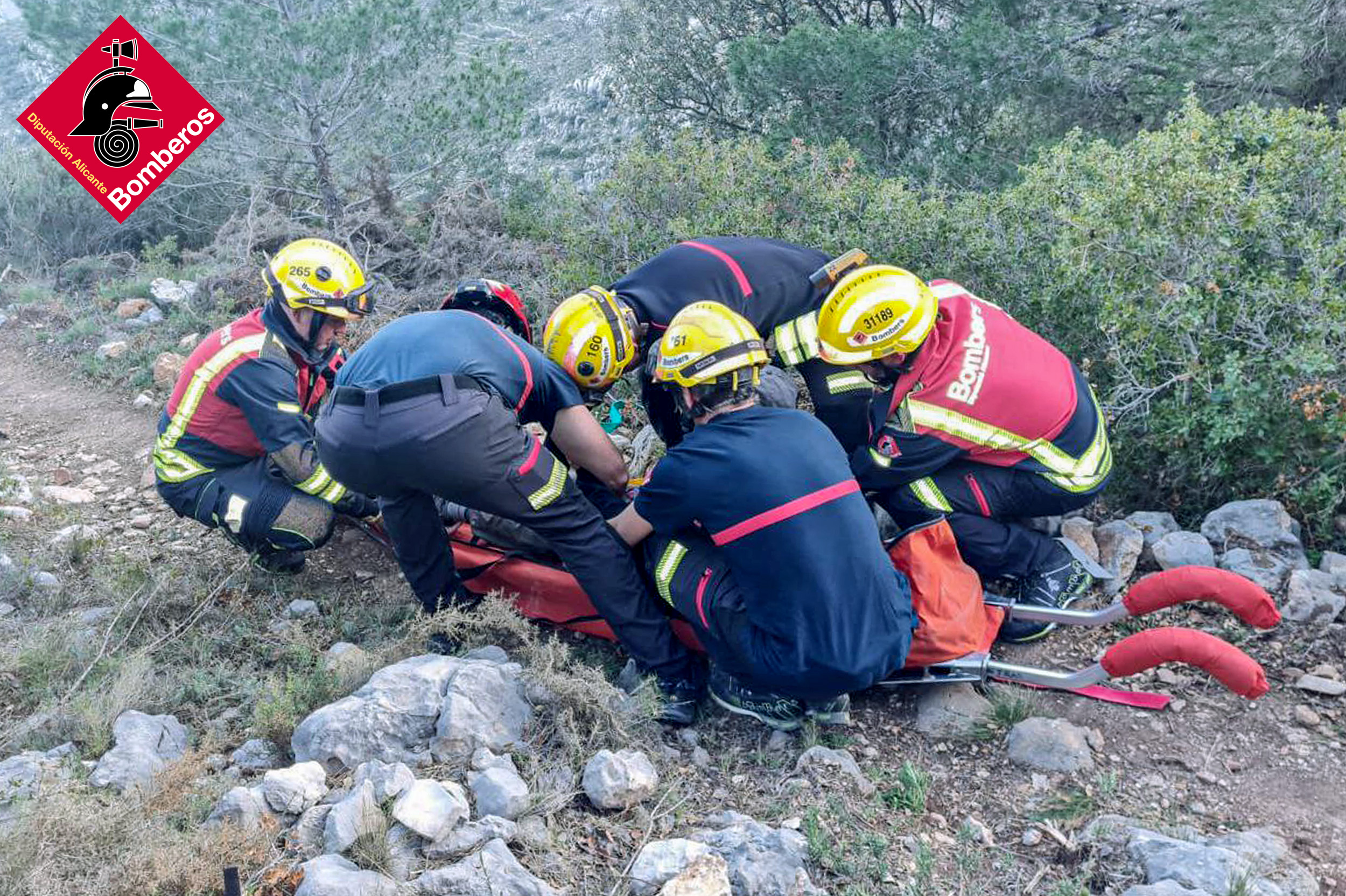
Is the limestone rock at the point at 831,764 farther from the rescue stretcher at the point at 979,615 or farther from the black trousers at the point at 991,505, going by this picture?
the black trousers at the point at 991,505

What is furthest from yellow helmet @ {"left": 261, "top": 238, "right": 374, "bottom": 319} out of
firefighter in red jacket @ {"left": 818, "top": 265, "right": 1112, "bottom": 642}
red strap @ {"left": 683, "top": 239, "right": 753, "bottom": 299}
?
firefighter in red jacket @ {"left": 818, "top": 265, "right": 1112, "bottom": 642}

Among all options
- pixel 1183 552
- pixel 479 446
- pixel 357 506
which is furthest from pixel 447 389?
pixel 1183 552

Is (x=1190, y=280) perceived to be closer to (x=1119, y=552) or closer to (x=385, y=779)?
(x=1119, y=552)

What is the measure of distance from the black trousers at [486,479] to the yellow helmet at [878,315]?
1.13 metres

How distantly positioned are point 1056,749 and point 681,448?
1537mm

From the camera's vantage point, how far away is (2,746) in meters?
3.44

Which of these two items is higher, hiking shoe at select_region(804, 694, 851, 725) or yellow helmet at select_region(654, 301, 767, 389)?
yellow helmet at select_region(654, 301, 767, 389)

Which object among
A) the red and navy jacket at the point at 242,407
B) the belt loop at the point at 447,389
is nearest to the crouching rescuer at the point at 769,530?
the belt loop at the point at 447,389

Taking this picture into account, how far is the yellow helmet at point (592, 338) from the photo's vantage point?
4.15 metres

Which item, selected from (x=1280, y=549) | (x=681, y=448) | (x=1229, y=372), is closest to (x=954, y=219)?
(x=1229, y=372)

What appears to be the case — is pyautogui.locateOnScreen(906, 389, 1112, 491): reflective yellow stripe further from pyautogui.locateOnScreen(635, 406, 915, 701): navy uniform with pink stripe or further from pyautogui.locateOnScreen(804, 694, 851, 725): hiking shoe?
pyautogui.locateOnScreen(804, 694, 851, 725): hiking shoe

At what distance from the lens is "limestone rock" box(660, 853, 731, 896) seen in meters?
2.67

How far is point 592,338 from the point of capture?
4141 millimetres

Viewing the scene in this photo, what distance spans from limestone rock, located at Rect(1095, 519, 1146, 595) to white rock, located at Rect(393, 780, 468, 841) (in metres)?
2.69
